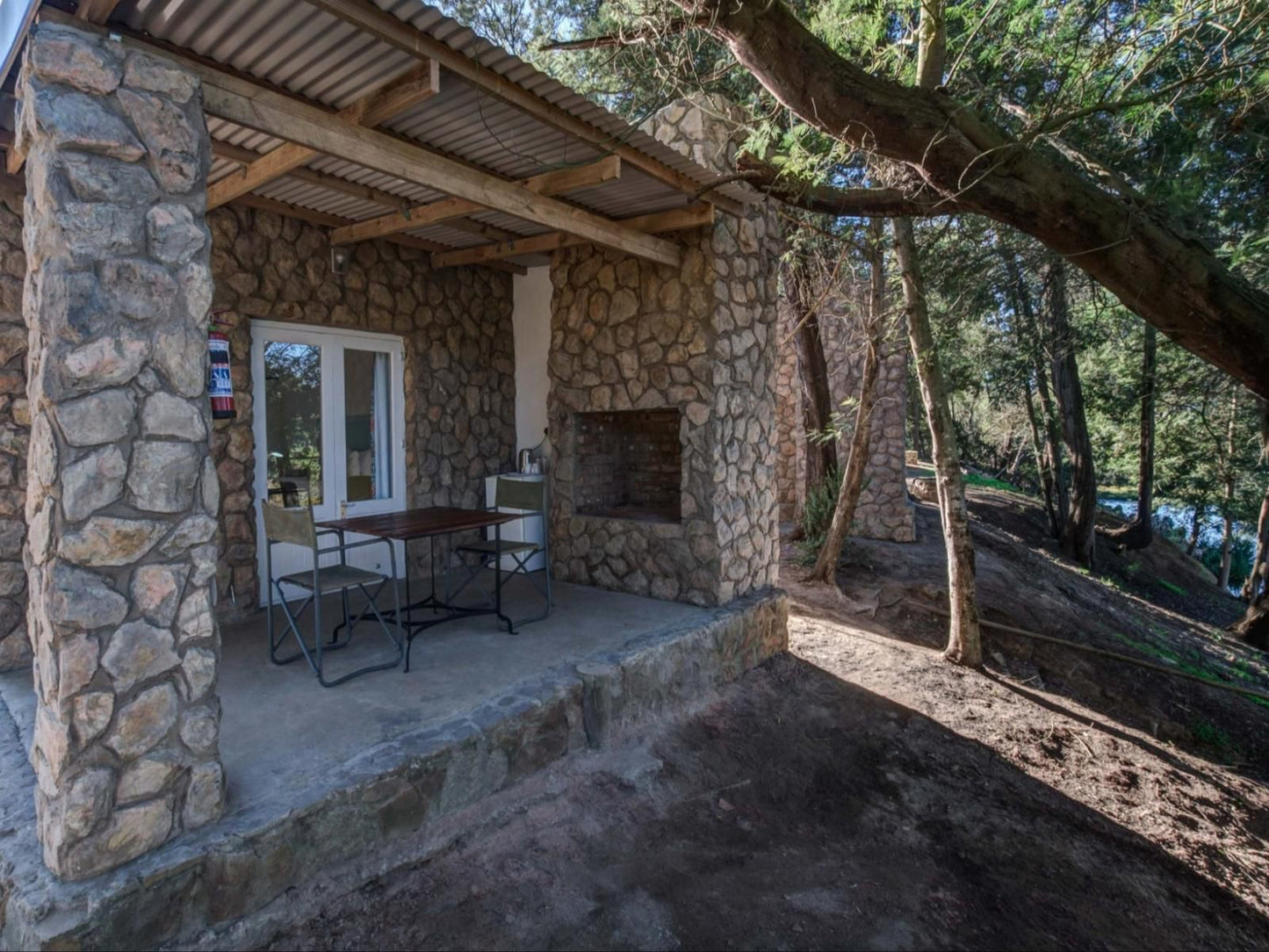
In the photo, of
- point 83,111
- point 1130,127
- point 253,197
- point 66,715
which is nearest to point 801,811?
point 66,715

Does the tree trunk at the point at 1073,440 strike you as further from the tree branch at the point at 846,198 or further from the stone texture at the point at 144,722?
the stone texture at the point at 144,722

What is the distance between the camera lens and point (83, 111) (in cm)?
203

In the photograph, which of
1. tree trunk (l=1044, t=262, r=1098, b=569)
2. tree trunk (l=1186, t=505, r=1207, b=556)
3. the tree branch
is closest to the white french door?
the tree branch

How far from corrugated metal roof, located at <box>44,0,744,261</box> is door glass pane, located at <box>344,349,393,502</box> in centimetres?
122

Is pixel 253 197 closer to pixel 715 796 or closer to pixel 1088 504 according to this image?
pixel 715 796

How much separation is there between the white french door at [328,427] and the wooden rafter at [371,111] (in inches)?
61.9

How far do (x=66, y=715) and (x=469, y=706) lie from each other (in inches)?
58.4

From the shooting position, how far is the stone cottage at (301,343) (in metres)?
2.05

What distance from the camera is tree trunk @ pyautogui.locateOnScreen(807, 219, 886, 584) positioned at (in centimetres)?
599

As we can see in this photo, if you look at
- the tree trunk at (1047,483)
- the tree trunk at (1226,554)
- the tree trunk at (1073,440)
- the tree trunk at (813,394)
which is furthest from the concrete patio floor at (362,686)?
the tree trunk at (1226,554)

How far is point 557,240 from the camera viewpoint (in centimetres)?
486

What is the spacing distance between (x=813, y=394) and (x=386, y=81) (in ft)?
19.5

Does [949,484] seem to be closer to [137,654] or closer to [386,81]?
[386,81]

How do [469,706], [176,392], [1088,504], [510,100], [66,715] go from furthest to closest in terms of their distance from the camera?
1. [1088,504]
2. [469,706]
3. [510,100]
4. [176,392]
5. [66,715]
